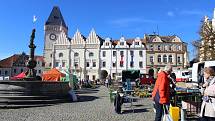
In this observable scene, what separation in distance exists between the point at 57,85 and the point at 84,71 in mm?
63075

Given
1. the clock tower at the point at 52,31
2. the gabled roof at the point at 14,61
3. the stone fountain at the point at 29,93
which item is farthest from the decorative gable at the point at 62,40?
the stone fountain at the point at 29,93

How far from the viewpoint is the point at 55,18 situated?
100000 mm

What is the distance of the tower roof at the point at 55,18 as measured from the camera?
3861 inches

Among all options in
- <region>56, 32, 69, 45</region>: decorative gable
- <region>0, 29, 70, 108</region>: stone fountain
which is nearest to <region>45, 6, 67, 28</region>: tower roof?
<region>56, 32, 69, 45</region>: decorative gable

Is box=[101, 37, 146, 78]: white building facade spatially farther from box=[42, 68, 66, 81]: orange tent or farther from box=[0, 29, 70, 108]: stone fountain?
box=[0, 29, 70, 108]: stone fountain

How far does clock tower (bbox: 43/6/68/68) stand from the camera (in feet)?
294

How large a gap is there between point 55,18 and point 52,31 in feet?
19.5

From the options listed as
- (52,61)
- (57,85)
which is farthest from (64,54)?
(57,85)

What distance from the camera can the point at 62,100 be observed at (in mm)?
21219

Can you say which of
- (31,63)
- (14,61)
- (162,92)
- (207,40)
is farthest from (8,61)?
(162,92)

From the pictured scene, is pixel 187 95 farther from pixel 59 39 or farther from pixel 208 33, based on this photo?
pixel 59 39

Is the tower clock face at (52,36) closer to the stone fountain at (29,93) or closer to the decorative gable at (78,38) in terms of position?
the decorative gable at (78,38)

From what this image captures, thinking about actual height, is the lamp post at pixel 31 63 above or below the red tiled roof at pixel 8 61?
below

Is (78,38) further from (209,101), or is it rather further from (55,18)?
A: (209,101)
